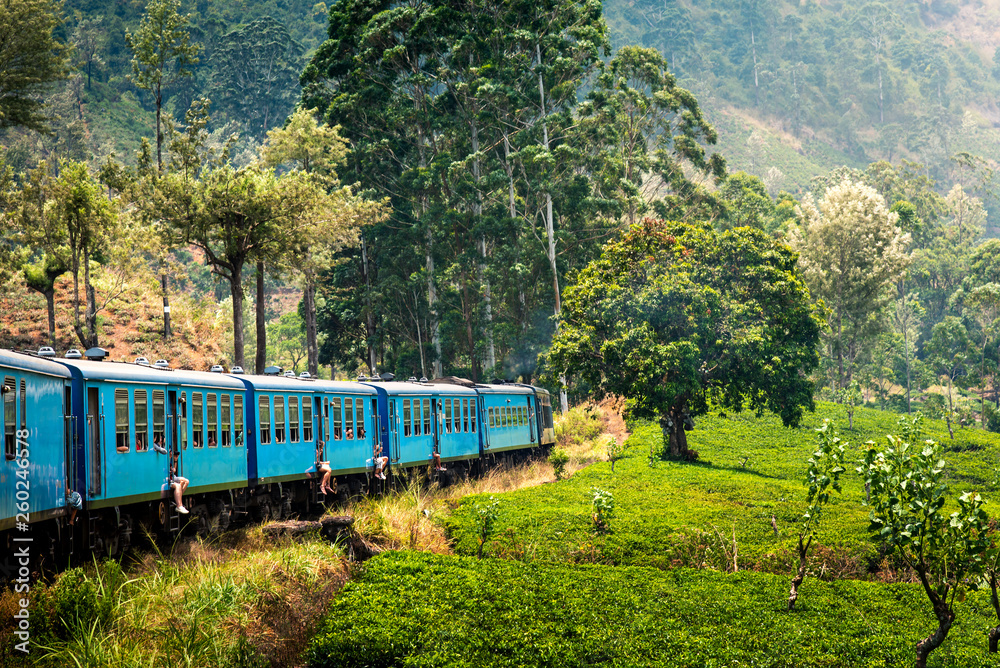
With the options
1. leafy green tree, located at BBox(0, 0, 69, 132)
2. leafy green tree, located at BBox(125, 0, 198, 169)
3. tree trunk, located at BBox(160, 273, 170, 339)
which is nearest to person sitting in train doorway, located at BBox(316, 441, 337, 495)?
leafy green tree, located at BBox(125, 0, 198, 169)

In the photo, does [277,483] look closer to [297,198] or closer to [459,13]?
[297,198]

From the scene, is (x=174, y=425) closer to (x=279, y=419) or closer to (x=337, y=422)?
(x=279, y=419)

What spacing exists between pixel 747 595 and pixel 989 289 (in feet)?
275

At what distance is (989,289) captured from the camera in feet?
285

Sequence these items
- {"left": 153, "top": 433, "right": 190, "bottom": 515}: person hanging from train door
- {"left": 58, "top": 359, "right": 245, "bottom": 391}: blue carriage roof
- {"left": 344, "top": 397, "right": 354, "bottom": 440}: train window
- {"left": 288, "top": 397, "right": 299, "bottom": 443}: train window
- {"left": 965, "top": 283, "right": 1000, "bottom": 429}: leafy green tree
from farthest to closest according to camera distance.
Answer: {"left": 965, "top": 283, "right": 1000, "bottom": 429}: leafy green tree < {"left": 344, "top": 397, "right": 354, "bottom": 440}: train window < {"left": 288, "top": 397, "right": 299, "bottom": 443}: train window < {"left": 153, "top": 433, "right": 190, "bottom": 515}: person hanging from train door < {"left": 58, "top": 359, "right": 245, "bottom": 391}: blue carriage roof

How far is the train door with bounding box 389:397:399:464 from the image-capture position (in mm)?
26422

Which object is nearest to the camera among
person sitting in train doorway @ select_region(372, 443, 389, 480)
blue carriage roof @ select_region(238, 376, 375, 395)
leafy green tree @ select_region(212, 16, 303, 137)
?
blue carriage roof @ select_region(238, 376, 375, 395)

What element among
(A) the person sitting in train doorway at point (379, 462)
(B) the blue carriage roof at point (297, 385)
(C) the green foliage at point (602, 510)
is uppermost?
(B) the blue carriage roof at point (297, 385)

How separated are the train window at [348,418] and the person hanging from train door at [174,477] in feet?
23.0

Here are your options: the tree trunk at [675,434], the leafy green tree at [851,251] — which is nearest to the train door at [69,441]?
the tree trunk at [675,434]

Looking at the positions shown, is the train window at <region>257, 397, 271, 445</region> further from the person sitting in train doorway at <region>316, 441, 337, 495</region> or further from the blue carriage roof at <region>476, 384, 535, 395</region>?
the blue carriage roof at <region>476, 384, 535, 395</region>

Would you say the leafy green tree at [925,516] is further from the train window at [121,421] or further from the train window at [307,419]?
the train window at [307,419]

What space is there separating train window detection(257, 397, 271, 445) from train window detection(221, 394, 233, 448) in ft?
3.62

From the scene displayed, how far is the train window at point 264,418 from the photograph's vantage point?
20.6m
